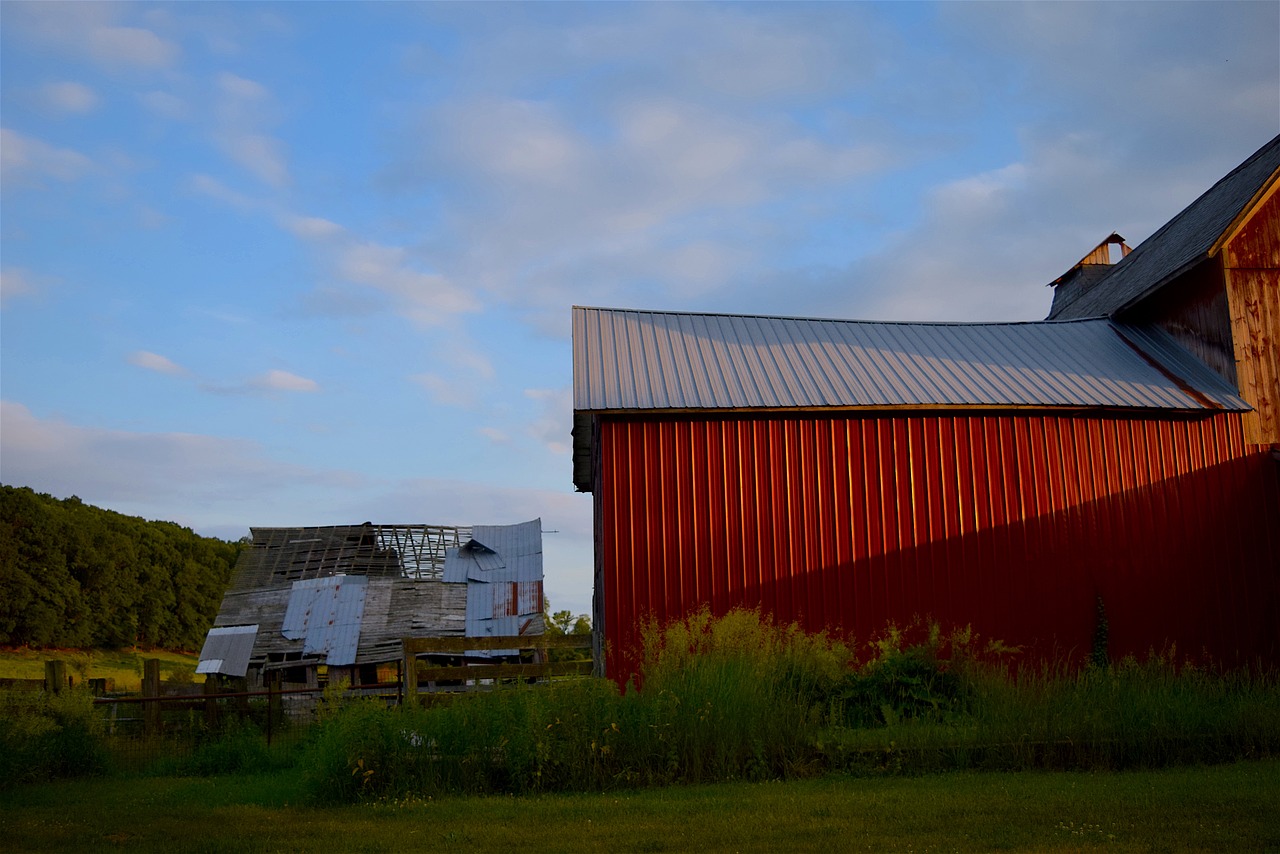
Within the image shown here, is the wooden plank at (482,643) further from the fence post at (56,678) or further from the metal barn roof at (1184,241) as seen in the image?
the metal barn roof at (1184,241)

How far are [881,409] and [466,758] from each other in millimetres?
8382

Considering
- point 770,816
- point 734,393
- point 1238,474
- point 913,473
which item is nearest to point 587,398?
point 734,393

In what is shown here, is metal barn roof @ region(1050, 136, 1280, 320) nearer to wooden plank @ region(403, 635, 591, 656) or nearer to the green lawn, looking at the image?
the green lawn

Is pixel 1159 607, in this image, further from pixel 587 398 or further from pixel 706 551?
pixel 587 398

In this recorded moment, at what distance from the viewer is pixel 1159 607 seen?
15.8m

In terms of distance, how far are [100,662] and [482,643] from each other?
1630 inches

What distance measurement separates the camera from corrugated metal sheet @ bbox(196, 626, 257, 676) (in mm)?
26547

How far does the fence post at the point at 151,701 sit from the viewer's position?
15.1 meters

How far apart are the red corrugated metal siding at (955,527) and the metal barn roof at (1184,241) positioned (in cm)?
302

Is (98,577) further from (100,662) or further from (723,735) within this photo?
(723,735)

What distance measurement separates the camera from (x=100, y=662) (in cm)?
4744

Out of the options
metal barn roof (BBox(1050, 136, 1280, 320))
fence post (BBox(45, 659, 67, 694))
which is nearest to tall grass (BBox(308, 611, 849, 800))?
fence post (BBox(45, 659, 67, 694))

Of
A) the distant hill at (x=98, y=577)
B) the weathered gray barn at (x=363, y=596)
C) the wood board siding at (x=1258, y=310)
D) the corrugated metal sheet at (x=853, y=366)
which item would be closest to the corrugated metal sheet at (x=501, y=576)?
the weathered gray barn at (x=363, y=596)

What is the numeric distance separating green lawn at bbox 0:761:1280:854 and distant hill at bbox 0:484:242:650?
4018cm
